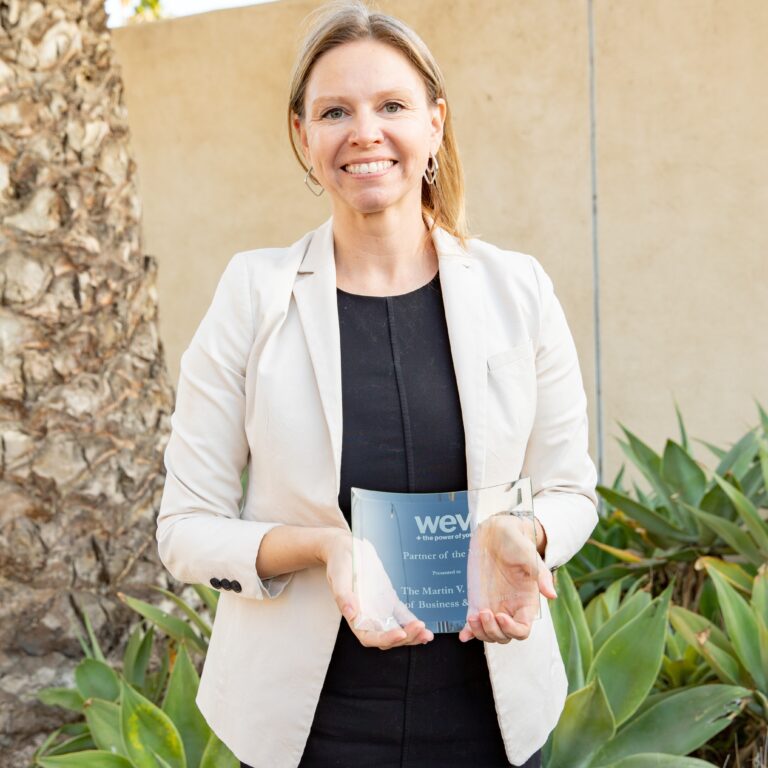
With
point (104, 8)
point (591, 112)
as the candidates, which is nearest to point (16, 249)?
point (104, 8)

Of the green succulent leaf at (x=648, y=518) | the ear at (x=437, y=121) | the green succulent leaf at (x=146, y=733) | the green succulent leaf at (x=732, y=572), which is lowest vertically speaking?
the green succulent leaf at (x=146, y=733)

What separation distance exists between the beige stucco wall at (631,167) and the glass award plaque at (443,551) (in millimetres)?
4046

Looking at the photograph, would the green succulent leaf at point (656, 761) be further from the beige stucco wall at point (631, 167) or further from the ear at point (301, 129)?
the beige stucco wall at point (631, 167)

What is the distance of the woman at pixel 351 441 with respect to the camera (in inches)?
67.9

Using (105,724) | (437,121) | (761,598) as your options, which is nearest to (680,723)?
(761,598)

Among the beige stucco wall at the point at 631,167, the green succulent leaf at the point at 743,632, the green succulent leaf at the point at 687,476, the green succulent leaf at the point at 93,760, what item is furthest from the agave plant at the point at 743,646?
the beige stucco wall at the point at 631,167

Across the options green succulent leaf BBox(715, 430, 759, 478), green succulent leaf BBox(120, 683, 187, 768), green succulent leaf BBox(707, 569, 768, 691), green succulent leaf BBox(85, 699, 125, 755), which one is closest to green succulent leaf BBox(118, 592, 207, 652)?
green succulent leaf BBox(85, 699, 125, 755)

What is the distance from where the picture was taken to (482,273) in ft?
6.16

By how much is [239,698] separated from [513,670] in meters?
0.43

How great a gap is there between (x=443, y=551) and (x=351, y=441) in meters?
0.24

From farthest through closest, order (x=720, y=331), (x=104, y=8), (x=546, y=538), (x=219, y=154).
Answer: (x=219, y=154) → (x=720, y=331) → (x=104, y=8) → (x=546, y=538)

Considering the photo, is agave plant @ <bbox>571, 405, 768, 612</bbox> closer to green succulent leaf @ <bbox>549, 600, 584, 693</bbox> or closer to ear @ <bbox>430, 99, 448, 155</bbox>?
green succulent leaf @ <bbox>549, 600, 584, 693</bbox>

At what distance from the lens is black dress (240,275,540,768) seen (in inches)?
68.2

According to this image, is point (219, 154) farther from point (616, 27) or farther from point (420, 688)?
point (420, 688)
